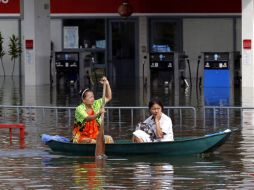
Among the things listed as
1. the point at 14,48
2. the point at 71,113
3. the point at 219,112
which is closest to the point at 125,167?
the point at 71,113

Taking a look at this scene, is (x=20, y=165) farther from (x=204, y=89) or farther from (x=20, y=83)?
(x=20, y=83)

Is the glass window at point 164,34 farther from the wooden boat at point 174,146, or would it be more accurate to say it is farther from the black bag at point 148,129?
the wooden boat at point 174,146

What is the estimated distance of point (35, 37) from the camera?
38938 mm

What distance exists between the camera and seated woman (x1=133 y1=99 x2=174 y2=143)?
55.0 ft

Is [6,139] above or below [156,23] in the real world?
below

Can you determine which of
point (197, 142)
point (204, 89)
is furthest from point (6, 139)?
point (204, 89)

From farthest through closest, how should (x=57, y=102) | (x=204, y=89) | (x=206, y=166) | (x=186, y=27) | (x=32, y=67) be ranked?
(x=186, y=27) → (x=32, y=67) → (x=204, y=89) → (x=57, y=102) → (x=206, y=166)

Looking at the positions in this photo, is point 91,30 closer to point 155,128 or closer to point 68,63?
point 68,63

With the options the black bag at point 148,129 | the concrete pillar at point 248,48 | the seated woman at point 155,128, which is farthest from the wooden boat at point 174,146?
the concrete pillar at point 248,48

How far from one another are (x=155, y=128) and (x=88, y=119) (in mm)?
1142

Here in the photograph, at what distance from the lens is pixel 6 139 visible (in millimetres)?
19984

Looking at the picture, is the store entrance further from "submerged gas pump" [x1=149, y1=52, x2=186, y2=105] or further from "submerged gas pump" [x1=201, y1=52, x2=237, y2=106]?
"submerged gas pump" [x1=201, y1=52, x2=237, y2=106]

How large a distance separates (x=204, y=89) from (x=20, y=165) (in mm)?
20244

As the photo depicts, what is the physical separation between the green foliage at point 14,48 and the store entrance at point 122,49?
160 inches
